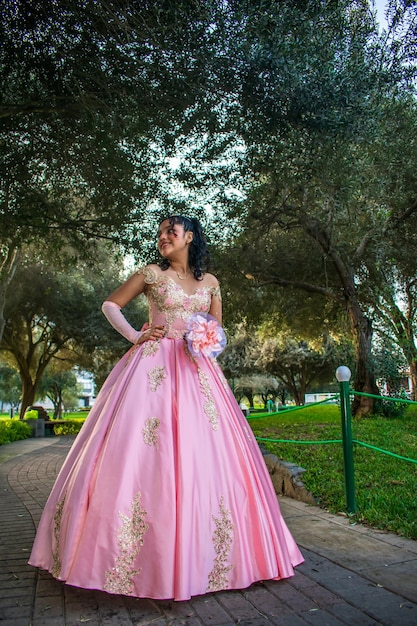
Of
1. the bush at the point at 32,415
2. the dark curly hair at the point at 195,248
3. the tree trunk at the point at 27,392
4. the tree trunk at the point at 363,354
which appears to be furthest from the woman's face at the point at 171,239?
the tree trunk at the point at 27,392

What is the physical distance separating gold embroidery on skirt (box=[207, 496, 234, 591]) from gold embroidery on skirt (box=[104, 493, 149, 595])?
40cm

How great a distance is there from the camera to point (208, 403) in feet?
10.2

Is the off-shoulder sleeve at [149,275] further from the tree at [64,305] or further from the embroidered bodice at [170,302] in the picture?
the tree at [64,305]

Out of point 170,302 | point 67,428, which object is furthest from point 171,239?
point 67,428

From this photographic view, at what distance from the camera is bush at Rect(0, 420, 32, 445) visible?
15.2m

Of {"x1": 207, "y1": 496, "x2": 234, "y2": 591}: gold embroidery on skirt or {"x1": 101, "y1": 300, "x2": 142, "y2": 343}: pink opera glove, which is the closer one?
{"x1": 207, "y1": 496, "x2": 234, "y2": 591}: gold embroidery on skirt

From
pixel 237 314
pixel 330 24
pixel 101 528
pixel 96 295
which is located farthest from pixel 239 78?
pixel 96 295

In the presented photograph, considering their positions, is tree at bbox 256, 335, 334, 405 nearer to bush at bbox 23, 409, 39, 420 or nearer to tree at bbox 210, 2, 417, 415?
bush at bbox 23, 409, 39, 420

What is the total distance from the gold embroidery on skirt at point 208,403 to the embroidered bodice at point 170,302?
1.17 feet

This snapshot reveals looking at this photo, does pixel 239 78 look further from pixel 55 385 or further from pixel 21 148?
pixel 55 385

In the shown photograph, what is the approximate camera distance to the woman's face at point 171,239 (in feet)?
11.8

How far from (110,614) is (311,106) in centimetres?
581

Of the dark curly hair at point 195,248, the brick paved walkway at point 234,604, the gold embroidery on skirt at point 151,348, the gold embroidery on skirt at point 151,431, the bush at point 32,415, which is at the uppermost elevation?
the dark curly hair at point 195,248

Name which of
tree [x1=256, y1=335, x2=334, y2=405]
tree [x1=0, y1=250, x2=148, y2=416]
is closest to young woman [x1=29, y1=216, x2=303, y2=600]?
tree [x1=0, y1=250, x2=148, y2=416]
